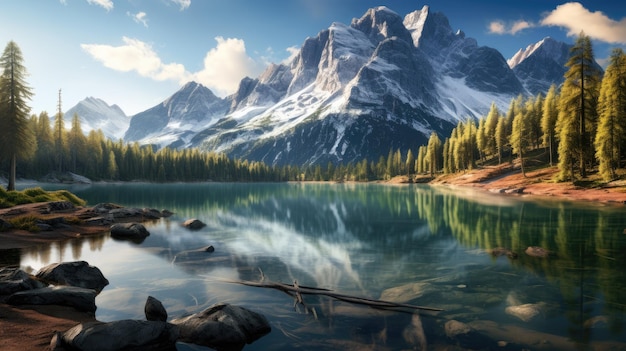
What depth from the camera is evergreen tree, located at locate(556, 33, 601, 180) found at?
58.5 metres

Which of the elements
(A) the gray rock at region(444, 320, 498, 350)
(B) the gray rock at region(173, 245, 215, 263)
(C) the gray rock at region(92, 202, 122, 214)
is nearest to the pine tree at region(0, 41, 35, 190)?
(C) the gray rock at region(92, 202, 122, 214)

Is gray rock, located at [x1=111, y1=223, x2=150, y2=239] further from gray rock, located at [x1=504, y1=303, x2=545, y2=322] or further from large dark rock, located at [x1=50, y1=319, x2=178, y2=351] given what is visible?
gray rock, located at [x1=504, y1=303, x2=545, y2=322]

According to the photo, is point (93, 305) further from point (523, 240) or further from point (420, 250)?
point (523, 240)

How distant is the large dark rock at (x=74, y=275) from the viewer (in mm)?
16062

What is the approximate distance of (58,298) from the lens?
43.2ft

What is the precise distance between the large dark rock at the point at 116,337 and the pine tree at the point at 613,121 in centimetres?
6949

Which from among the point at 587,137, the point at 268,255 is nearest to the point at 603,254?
the point at 268,255


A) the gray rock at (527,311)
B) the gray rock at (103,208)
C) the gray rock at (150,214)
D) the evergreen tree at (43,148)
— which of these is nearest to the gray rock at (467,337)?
the gray rock at (527,311)

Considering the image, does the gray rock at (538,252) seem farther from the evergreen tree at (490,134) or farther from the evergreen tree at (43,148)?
the evergreen tree at (43,148)

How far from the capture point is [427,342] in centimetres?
1095

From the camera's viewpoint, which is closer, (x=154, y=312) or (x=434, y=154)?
(x=154, y=312)

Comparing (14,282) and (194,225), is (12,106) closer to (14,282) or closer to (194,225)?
(194,225)

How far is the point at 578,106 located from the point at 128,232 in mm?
75694

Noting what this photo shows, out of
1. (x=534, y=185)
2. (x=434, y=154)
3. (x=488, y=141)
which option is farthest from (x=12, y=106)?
(x=434, y=154)
